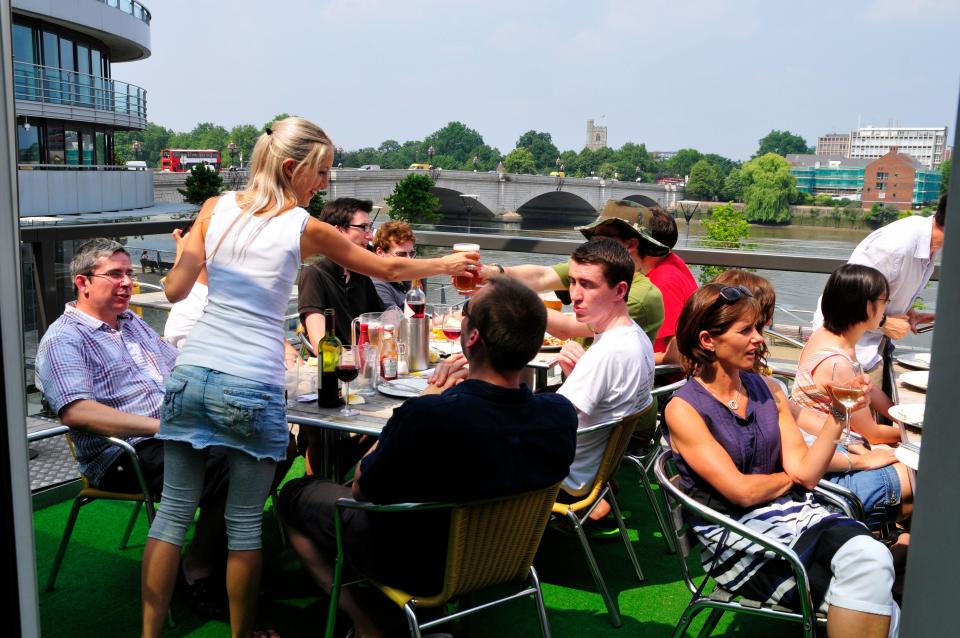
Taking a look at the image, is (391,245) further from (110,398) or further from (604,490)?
(604,490)

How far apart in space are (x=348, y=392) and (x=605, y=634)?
1.09 m

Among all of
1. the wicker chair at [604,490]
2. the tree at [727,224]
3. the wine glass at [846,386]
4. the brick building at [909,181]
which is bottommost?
the tree at [727,224]

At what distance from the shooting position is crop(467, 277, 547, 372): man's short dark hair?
6.02ft

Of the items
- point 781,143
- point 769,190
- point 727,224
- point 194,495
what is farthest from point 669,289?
point 781,143

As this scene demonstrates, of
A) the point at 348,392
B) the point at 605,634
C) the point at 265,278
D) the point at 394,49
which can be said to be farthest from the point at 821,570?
the point at 394,49

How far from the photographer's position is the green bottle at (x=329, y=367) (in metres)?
2.49

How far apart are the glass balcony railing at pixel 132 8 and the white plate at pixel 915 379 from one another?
104ft

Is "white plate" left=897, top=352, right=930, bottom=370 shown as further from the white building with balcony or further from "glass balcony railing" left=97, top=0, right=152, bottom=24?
"glass balcony railing" left=97, top=0, right=152, bottom=24

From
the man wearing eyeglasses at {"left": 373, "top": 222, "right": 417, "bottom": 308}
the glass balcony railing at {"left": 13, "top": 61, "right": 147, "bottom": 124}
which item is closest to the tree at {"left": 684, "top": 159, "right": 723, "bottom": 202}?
the glass balcony railing at {"left": 13, "top": 61, "right": 147, "bottom": 124}

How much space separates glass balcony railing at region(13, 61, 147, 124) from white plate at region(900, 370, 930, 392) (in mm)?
23489

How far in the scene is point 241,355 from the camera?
83.4 inches

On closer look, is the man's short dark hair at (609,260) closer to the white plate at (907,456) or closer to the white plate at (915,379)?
the white plate at (907,456)

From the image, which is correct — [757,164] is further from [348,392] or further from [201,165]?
[348,392]

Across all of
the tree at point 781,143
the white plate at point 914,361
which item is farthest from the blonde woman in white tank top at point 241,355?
the tree at point 781,143
